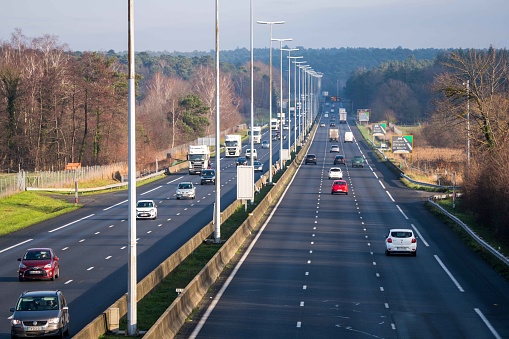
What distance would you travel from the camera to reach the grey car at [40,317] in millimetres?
24891

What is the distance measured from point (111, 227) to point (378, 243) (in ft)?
56.3

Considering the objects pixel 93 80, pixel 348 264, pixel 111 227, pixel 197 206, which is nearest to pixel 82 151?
pixel 93 80

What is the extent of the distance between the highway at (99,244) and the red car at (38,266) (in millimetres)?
323

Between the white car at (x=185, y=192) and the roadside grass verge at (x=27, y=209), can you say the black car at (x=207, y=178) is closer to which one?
the white car at (x=185, y=192)

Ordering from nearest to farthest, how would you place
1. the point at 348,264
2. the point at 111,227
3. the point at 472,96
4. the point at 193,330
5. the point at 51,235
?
the point at 193,330 < the point at 348,264 < the point at 51,235 < the point at 111,227 < the point at 472,96

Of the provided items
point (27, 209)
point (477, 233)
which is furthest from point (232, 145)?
point (477, 233)

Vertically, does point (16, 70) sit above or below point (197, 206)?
above

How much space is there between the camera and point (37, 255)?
37812 mm

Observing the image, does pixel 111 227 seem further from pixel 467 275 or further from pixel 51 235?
pixel 467 275

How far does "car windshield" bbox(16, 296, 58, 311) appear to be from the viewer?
25766 mm

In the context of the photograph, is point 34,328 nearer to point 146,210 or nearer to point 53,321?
point 53,321

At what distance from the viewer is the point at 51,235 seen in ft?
180

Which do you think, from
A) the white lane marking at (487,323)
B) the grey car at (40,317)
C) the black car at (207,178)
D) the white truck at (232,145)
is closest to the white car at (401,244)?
the white lane marking at (487,323)

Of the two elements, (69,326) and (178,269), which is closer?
(69,326)
